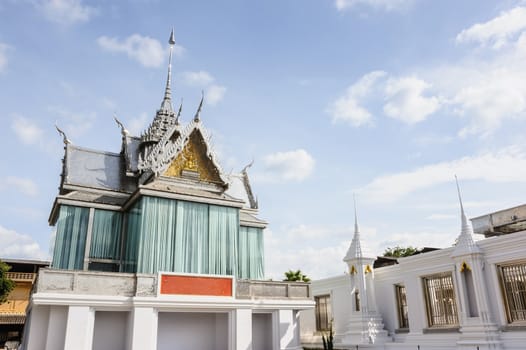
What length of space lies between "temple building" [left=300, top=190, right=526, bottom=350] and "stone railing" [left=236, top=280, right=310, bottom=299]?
249 centimetres

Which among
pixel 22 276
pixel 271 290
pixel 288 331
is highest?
pixel 22 276

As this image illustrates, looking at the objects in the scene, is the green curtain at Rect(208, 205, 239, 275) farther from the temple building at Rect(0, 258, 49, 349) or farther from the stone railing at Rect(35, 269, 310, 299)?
the temple building at Rect(0, 258, 49, 349)

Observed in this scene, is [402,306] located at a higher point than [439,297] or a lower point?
lower

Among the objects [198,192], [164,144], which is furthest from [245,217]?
[164,144]

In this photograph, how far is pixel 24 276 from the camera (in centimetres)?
2947

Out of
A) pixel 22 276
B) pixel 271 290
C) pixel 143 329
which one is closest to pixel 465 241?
pixel 271 290

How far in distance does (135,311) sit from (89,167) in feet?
20.5

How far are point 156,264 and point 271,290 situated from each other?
163 inches

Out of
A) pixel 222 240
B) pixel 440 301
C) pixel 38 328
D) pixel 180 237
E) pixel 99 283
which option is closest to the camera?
pixel 38 328

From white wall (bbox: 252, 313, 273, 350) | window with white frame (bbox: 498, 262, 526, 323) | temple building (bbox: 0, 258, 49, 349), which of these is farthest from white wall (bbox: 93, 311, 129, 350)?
temple building (bbox: 0, 258, 49, 349)

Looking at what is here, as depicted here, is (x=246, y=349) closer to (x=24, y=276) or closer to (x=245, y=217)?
(x=245, y=217)

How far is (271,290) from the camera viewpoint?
14.7m

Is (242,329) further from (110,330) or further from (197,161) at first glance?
(197,161)

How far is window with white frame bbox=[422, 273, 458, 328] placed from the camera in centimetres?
1396
